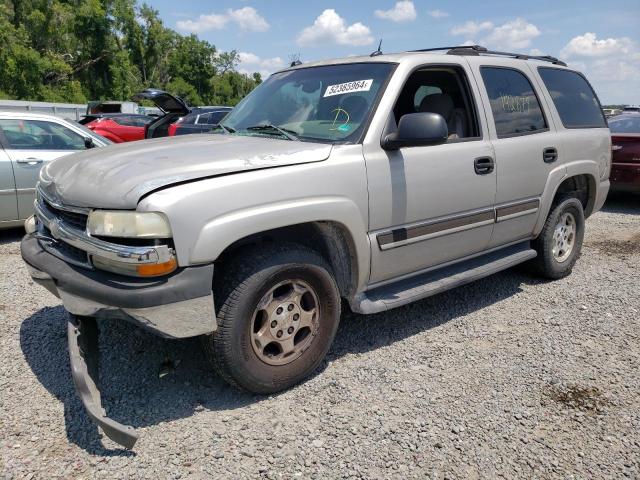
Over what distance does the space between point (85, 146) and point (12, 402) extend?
435 cm

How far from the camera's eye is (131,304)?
2439mm

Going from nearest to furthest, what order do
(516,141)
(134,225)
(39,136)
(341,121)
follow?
1. (134,225)
2. (341,121)
3. (516,141)
4. (39,136)

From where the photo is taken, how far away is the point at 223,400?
9.78ft

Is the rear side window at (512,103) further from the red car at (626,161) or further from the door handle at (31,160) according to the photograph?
the door handle at (31,160)

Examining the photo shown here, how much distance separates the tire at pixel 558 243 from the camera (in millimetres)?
4777

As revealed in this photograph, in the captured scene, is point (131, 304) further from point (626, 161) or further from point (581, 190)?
point (626, 161)

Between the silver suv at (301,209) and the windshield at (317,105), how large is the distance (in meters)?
0.01

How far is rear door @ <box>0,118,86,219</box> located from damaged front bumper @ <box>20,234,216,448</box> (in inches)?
155

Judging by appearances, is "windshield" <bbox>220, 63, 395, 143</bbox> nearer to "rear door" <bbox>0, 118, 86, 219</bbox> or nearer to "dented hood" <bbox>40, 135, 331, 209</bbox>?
"dented hood" <bbox>40, 135, 331, 209</bbox>

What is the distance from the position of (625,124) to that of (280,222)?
326 inches

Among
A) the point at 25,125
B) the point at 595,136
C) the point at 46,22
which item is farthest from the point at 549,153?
the point at 46,22

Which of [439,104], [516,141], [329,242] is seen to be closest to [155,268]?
[329,242]

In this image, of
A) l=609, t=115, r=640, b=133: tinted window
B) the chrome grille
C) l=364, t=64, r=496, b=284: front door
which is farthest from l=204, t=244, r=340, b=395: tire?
l=609, t=115, r=640, b=133: tinted window

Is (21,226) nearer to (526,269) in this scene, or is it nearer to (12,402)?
(12,402)
